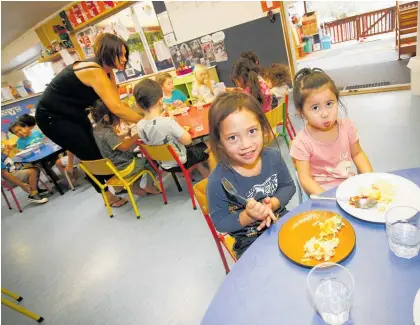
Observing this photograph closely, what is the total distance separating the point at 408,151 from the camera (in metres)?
2.25

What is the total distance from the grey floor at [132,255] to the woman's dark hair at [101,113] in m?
0.97

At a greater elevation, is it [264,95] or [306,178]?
[264,95]

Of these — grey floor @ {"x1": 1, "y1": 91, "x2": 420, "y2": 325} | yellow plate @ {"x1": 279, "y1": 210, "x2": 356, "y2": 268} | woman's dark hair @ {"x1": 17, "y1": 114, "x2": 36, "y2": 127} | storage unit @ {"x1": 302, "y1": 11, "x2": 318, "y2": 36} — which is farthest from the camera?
storage unit @ {"x1": 302, "y1": 11, "x2": 318, "y2": 36}

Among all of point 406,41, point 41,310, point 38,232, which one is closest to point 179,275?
point 41,310

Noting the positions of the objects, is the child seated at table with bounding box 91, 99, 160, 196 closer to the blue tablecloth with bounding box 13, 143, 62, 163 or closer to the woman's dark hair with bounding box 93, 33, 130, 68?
the woman's dark hair with bounding box 93, 33, 130, 68

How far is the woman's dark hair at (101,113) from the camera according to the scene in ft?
8.00

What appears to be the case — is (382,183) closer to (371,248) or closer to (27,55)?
(371,248)

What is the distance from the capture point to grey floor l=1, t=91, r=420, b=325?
1.71 metres

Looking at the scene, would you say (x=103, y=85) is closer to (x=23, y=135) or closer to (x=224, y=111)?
(x=224, y=111)

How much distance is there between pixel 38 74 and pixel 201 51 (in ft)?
22.4

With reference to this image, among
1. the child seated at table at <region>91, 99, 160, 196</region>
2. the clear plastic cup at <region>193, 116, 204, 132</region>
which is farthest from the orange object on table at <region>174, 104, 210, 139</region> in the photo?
the child seated at table at <region>91, 99, 160, 196</region>

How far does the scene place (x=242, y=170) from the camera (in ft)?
3.66

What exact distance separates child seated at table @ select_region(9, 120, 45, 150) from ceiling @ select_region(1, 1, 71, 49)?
2.57 metres

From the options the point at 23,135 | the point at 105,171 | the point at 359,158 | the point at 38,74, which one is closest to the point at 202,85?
the point at 105,171
